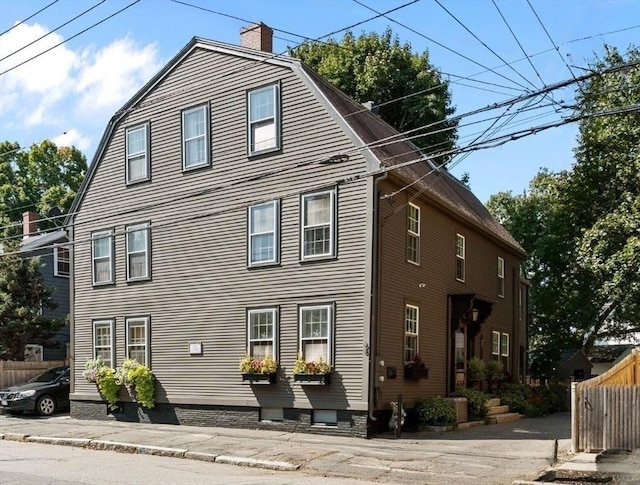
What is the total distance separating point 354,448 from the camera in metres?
13.8

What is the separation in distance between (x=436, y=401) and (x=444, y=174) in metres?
10.0

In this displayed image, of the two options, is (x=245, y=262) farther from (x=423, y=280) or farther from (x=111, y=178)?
(x=111, y=178)

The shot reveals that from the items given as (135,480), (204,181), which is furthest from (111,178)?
(135,480)

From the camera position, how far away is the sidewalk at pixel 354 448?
37.8 ft

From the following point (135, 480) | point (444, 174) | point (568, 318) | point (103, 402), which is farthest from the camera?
point (568, 318)

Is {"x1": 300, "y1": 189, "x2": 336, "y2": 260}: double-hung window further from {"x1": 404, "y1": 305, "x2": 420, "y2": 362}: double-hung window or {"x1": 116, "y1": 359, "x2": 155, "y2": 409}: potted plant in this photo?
{"x1": 116, "y1": 359, "x2": 155, "y2": 409}: potted plant

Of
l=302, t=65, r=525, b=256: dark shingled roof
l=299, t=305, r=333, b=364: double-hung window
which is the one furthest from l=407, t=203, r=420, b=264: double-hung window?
l=299, t=305, r=333, b=364: double-hung window

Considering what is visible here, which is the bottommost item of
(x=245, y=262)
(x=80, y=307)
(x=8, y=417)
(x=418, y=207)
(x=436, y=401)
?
(x=8, y=417)

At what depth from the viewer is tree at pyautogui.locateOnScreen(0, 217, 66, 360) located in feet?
85.9

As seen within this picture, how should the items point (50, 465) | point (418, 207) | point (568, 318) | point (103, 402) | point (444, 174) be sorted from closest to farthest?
point (50, 465) < point (418, 207) < point (103, 402) < point (444, 174) < point (568, 318)

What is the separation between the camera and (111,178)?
21.6 m

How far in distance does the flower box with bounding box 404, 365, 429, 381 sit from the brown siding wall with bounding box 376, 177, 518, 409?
0.19 meters

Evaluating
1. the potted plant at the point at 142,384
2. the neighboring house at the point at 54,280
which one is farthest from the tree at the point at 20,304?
the potted plant at the point at 142,384

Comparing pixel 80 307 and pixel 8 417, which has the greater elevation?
pixel 80 307
